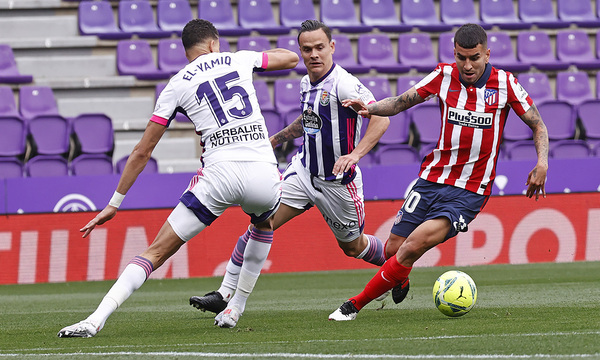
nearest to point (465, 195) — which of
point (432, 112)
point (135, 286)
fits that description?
point (135, 286)

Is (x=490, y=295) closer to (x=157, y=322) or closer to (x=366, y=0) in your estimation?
(x=157, y=322)

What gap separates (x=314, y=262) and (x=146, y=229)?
2318 mm

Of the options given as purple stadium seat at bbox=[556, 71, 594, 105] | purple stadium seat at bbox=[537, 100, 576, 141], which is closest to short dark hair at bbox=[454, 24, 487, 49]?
purple stadium seat at bbox=[537, 100, 576, 141]

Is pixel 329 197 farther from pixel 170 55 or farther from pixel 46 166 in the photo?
pixel 170 55

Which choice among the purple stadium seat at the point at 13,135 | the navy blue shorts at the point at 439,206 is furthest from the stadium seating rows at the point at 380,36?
the navy blue shorts at the point at 439,206

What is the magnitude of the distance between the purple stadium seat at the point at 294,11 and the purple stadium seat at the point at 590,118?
5546mm

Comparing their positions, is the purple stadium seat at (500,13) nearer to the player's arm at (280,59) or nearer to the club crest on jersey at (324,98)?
the club crest on jersey at (324,98)

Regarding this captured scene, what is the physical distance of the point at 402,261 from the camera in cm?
619

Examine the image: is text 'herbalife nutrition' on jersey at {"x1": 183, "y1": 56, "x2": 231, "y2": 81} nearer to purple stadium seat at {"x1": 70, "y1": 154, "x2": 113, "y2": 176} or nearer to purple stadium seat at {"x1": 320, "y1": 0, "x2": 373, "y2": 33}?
purple stadium seat at {"x1": 70, "y1": 154, "x2": 113, "y2": 176}

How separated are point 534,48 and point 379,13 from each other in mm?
3116

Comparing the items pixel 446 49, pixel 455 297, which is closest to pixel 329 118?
pixel 455 297

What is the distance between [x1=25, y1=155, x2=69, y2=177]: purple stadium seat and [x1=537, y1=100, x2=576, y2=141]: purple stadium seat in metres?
7.83

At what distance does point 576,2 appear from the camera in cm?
1822

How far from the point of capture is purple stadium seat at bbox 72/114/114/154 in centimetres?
1366
